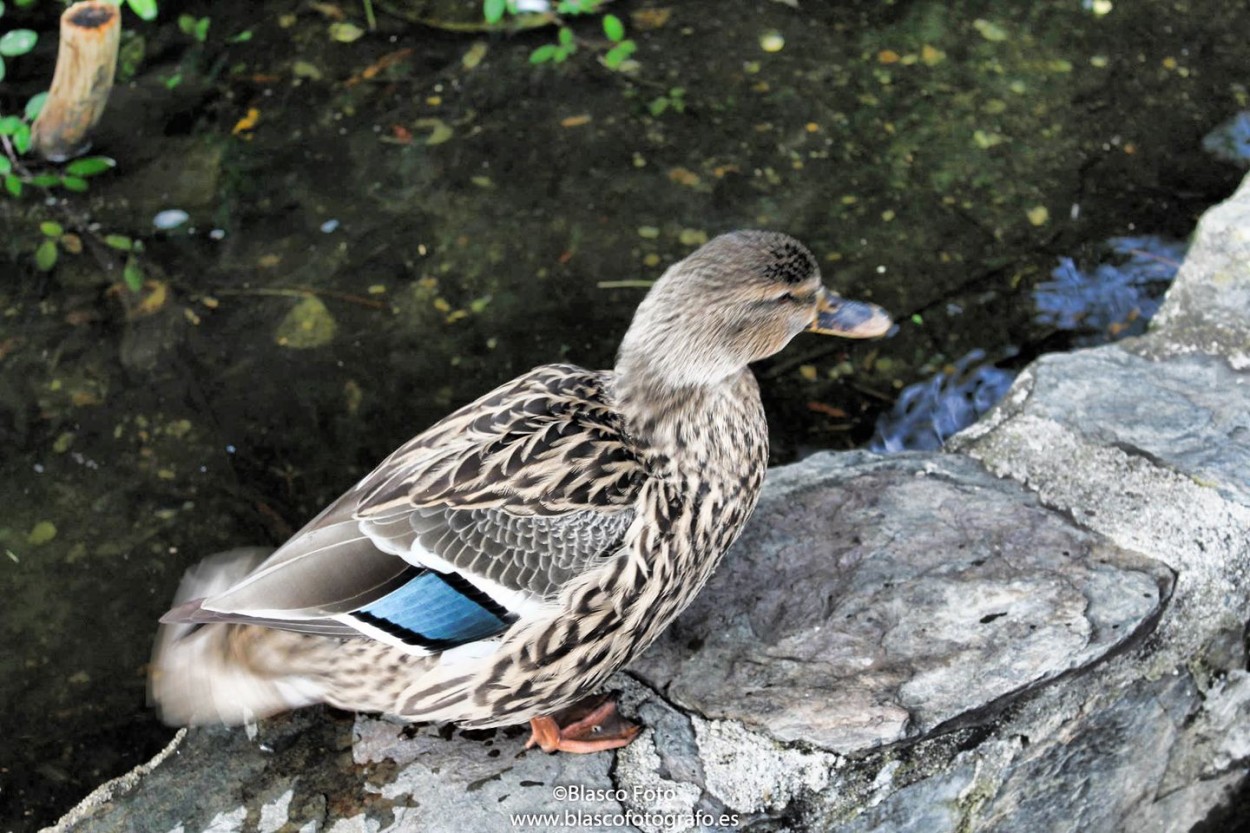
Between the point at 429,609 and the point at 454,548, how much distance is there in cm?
12

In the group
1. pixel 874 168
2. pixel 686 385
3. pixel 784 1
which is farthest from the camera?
pixel 784 1

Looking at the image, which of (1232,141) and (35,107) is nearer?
(35,107)

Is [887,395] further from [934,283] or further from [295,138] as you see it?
[295,138]

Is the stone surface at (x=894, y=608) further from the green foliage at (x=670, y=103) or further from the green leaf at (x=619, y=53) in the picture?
the green leaf at (x=619, y=53)

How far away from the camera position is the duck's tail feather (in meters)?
2.72

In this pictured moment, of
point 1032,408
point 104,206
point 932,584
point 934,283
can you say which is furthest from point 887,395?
point 104,206

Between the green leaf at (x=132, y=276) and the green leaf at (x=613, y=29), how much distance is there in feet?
6.24

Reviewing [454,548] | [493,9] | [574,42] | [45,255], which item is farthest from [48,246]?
[454,548]

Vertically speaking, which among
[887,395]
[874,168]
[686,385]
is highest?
[686,385]

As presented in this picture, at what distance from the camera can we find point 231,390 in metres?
3.99

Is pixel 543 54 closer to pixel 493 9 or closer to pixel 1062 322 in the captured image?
pixel 493 9

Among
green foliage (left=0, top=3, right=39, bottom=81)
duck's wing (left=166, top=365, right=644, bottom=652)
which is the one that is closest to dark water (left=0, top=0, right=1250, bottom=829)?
green foliage (left=0, top=3, right=39, bottom=81)

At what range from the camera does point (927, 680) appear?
2.64 metres

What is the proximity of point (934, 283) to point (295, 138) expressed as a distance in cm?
221
